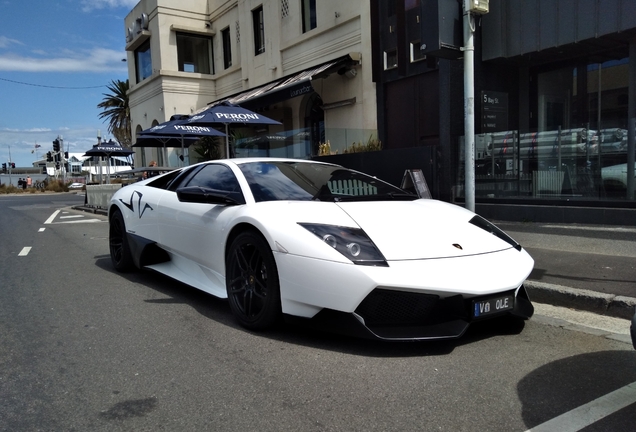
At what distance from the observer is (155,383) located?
300 cm

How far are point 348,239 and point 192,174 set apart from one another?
251cm

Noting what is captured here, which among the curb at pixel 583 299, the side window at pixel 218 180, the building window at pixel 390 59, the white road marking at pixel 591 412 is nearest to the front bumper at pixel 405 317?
the white road marking at pixel 591 412

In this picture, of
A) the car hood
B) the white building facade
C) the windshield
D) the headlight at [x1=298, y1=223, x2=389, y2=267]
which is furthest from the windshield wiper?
the white building facade

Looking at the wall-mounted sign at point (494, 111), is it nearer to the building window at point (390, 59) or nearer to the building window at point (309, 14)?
the building window at point (390, 59)

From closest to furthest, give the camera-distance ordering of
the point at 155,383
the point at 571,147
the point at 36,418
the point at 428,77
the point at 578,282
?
the point at 36,418 < the point at 155,383 < the point at 578,282 < the point at 571,147 < the point at 428,77

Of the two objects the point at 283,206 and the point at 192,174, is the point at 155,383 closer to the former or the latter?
the point at 283,206

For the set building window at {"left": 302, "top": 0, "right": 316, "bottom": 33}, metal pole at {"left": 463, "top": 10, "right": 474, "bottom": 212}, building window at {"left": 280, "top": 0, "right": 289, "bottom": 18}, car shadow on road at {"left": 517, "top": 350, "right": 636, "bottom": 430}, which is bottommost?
car shadow on road at {"left": 517, "top": 350, "right": 636, "bottom": 430}

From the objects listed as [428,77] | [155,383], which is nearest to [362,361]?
[155,383]

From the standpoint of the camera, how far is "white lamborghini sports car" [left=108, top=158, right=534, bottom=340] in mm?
3180

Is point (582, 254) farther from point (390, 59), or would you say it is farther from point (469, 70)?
point (390, 59)

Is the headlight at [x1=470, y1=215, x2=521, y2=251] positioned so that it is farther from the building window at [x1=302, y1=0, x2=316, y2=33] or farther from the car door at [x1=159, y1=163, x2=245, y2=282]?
→ the building window at [x1=302, y1=0, x2=316, y2=33]

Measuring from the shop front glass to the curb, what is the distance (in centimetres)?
349

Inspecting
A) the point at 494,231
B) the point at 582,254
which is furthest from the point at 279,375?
the point at 582,254

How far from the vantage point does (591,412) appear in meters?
2.59
